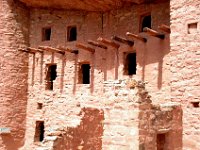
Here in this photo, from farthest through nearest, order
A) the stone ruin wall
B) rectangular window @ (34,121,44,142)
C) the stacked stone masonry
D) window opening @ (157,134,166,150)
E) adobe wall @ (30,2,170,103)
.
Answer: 1. rectangular window @ (34,121,44,142)
2. adobe wall @ (30,2,170,103)
3. window opening @ (157,134,166,150)
4. the stacked stone masonry
5. the stone ruin wall

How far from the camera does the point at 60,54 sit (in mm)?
16297

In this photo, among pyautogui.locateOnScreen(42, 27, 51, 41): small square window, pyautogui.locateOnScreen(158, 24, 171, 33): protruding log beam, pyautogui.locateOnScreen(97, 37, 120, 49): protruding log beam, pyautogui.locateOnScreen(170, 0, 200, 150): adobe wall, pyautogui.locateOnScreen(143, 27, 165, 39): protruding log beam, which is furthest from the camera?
pyautogui.locateOnScreen(42, 27, 51, 41): small square window

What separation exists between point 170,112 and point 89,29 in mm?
6502

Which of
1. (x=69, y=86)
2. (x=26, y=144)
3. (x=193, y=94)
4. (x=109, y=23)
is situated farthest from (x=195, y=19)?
(x=26, y=144)

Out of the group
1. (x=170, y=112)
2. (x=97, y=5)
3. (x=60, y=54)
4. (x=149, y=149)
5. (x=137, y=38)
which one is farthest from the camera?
(x=60, y=54)

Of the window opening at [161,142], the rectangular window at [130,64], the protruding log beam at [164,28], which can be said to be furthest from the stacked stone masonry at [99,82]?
the protruding log beam at [164,28]

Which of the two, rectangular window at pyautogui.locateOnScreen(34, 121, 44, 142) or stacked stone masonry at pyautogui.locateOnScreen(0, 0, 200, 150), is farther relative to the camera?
rectangular window at pyautogui.locateOnScreen(34, 121, 44, 142)

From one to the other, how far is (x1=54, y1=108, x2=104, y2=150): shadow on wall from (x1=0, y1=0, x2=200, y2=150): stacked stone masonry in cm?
3

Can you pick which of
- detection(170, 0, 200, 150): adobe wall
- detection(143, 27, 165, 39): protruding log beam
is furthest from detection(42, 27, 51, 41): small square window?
detection(170, 0, 200, 150): adobe wall

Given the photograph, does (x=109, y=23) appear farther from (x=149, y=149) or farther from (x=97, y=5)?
(x=149, y=149)

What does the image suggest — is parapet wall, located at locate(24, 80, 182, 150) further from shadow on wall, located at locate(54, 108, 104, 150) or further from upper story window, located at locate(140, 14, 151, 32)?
upper story window, located at locate(140, 14, 151, 32)

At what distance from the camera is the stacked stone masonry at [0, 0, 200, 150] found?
9742 mm

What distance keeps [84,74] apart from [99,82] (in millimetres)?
1273

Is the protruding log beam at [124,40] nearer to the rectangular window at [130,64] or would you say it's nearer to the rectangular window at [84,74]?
the rectangular window at [130,64]
